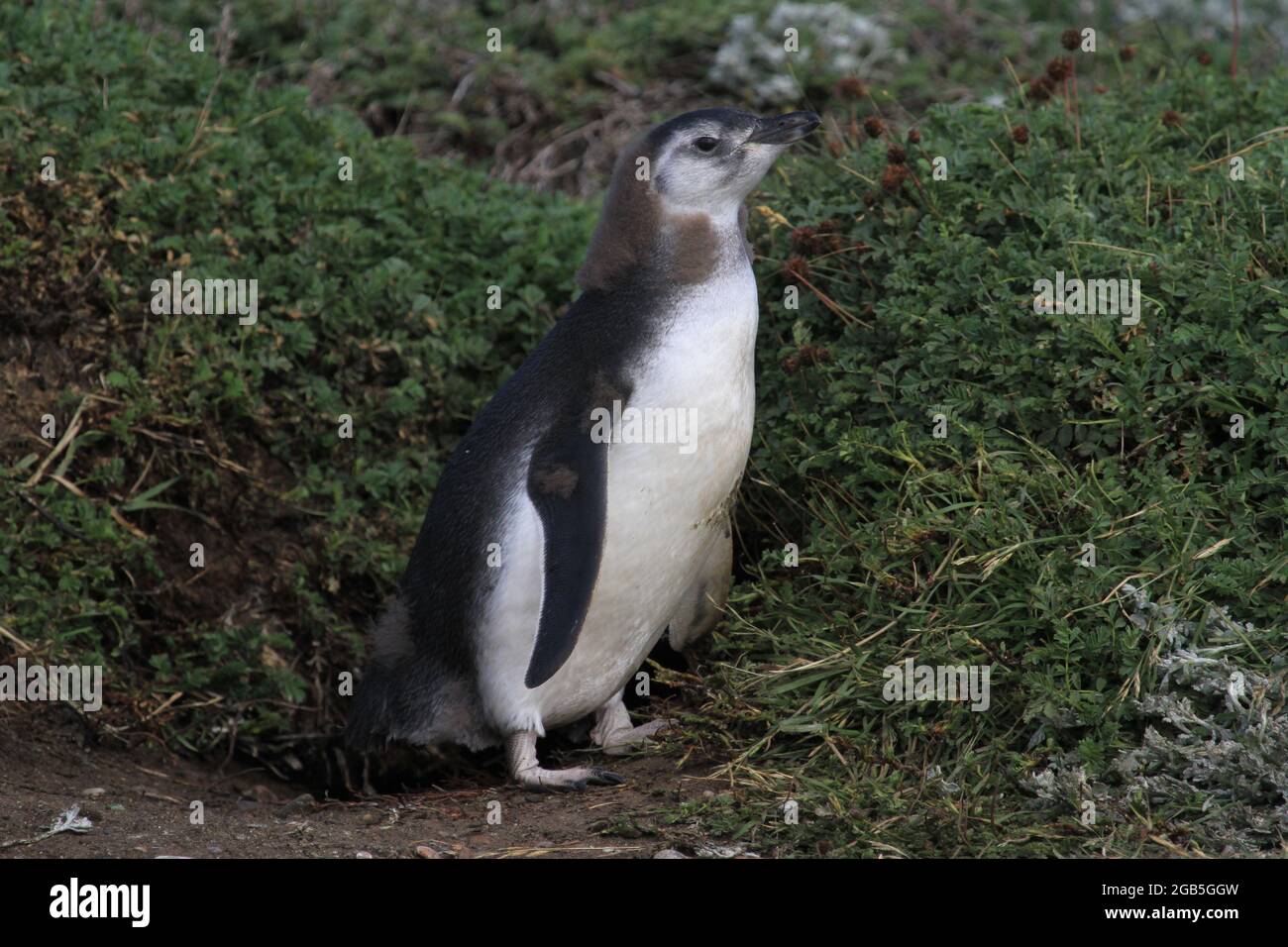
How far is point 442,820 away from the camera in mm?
3453

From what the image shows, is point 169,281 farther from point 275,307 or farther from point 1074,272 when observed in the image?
point 1074,272

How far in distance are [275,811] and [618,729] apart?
2.89 ft

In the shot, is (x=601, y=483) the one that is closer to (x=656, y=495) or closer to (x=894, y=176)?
(x=656, y=495)

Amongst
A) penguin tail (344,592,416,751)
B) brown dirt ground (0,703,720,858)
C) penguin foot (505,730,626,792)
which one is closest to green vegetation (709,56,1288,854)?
brown dirt ground (0,703,720,858)

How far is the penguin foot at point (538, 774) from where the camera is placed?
11.7 ft

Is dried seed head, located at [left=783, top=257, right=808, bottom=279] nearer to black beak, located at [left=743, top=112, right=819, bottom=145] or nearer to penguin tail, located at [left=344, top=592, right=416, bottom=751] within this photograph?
black beak, located at [left=743, top=112, right=819, bottom=145]

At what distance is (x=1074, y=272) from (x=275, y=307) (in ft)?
7.86

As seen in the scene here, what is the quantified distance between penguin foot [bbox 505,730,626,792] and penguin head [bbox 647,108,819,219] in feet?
4.43

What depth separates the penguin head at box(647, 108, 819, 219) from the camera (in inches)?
145

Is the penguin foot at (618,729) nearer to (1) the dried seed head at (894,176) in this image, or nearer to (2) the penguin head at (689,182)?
(2) the penguin head at (689,182)

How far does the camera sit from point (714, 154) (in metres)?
3.69

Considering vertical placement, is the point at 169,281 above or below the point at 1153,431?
above
